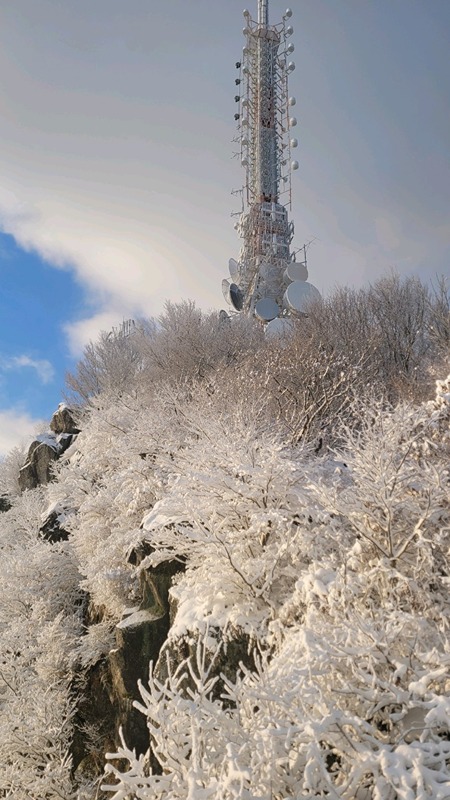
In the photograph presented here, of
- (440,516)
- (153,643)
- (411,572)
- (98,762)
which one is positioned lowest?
(98,762)

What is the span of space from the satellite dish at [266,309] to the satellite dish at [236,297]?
3.73 meters

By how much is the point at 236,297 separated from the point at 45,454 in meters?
19.2

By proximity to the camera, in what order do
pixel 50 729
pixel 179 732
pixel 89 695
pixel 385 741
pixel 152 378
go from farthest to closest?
1. pixel 152 378
2. pixel 89 695
3. pixel 50 729
4. pixel 179 732
5. pixel 385 741

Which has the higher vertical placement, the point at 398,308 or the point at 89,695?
the point at 398,308

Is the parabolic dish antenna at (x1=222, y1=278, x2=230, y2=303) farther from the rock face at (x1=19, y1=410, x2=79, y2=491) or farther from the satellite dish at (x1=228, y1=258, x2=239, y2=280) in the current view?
the rock face at (x1=19, y1=410, x2=79, y2=491)

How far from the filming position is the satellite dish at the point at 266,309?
113ft

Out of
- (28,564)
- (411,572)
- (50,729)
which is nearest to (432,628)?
(411,572)

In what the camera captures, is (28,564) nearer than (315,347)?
Yes

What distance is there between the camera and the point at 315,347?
18.3 metres

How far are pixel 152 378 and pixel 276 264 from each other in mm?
19339

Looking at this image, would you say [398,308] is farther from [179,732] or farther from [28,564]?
[179,732]

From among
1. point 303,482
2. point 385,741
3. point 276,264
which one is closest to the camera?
point 385,741

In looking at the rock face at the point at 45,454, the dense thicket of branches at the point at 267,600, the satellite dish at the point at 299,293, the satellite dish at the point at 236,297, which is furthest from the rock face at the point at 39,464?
the satellite dish at the point at 236,297

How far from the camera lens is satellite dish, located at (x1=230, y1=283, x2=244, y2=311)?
3863 cm
